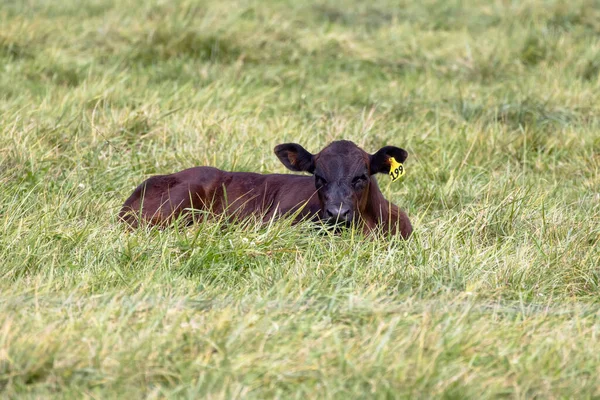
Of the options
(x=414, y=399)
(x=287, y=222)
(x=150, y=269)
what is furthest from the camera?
(x=287, y=222)

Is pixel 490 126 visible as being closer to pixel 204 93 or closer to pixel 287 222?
pixel 204 93

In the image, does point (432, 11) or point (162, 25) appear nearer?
point (162, 25)

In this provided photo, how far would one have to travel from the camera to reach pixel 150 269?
506 cm

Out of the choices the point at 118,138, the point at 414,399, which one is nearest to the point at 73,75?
the point at 118,138

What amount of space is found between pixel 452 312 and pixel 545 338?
42cm

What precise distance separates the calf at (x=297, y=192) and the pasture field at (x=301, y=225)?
0.72 ft

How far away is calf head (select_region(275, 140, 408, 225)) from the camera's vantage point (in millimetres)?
6074

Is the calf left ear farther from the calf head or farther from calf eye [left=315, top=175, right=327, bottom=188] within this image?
calf eye [left=315, top=175, right=327, bottom=188]

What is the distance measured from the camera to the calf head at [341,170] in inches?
239

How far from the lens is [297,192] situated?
675 centimetres

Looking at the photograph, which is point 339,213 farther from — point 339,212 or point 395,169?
point 395,169

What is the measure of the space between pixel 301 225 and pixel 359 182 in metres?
0.67

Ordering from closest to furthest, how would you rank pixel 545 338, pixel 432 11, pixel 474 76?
pixel 545 338
pixel 474 76
pixel 432 11

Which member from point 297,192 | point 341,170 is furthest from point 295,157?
point 341,170
